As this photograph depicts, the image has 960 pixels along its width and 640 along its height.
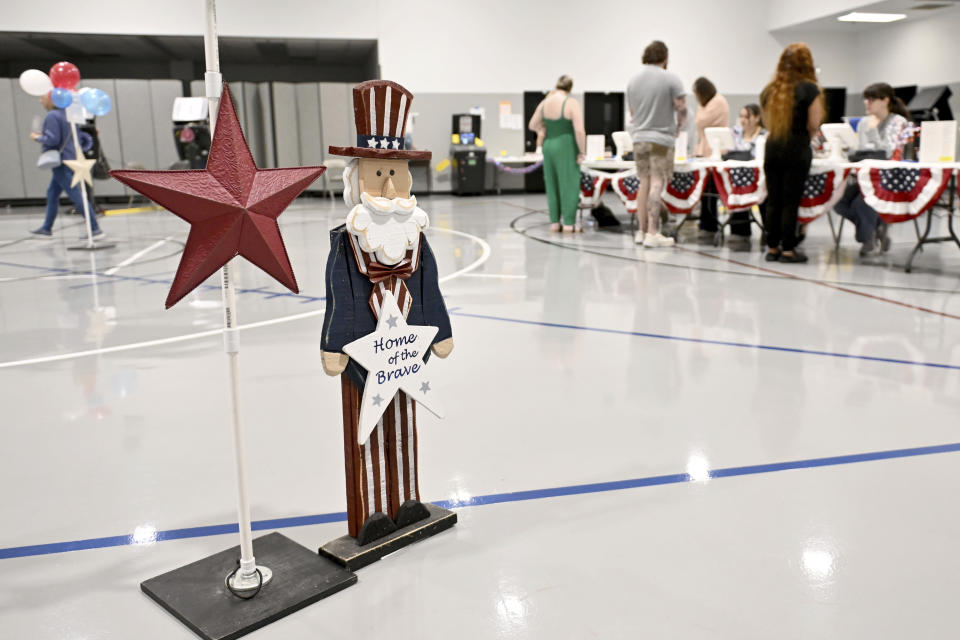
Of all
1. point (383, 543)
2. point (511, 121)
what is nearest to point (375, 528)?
point (383, 543)

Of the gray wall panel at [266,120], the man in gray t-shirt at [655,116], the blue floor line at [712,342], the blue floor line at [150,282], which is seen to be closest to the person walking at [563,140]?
the man in gray t-shirt at [655,116]

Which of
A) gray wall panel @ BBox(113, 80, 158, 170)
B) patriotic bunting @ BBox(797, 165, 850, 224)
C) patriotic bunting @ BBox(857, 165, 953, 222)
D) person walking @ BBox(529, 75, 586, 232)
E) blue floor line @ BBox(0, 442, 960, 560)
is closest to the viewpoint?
blue floor line @ BBox(0, 442, 960, 560)

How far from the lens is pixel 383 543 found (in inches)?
74.2

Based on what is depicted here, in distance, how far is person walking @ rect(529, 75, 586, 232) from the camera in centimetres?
773

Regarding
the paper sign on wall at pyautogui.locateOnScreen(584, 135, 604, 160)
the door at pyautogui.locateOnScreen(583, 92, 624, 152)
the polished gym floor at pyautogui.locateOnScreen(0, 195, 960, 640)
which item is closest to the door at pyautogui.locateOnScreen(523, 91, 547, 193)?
the door at pyautogui.locateOnScreen(583, 92, 624, 152)

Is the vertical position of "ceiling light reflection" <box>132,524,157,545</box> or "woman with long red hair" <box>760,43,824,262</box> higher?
"woman with long red hair" <box>760,43,824,262</box>

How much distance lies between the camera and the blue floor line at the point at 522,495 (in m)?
1.95

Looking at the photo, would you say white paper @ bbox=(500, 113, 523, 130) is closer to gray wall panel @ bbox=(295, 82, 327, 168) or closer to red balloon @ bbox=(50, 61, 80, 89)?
gray wall panel @ bbox=(295, 82, 327, 168)

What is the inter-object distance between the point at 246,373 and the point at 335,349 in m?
1.77

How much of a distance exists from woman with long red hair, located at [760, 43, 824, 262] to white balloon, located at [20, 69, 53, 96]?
20.1 feet

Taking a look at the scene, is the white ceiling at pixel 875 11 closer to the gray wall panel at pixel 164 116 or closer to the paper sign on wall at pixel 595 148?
the paper sign on wall at pixel 595 148

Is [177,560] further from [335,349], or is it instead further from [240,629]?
[335,349]

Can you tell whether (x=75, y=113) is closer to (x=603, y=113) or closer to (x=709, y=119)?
(x=709, y=119)

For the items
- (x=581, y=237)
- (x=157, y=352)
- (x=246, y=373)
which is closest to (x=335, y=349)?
(x=246, y=373)
